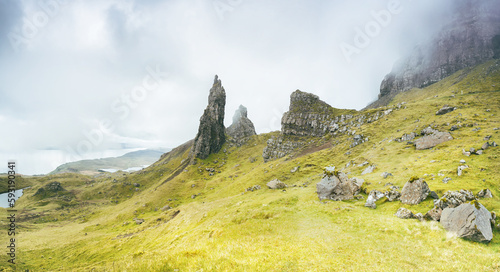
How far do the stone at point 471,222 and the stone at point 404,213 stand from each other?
4625 mm

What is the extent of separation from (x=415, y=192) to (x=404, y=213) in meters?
6.01

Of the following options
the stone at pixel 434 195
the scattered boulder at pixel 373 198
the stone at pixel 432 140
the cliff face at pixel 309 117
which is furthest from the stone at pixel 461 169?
the cliff face at pixel 309 117

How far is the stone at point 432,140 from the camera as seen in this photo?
62.6 m

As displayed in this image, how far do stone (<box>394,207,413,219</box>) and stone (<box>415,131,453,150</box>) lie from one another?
48601 millimetres

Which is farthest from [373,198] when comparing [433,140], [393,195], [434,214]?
[433,140]

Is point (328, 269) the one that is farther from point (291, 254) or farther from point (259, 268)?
point (259, 268)

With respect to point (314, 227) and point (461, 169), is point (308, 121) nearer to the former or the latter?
point (461, 169)

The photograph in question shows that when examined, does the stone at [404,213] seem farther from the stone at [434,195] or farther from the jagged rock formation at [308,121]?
the jagged rock formation at [308,121]

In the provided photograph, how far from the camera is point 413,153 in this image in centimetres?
6172

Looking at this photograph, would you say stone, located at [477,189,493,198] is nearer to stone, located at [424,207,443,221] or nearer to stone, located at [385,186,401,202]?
stone, located at [424,207,443,221]

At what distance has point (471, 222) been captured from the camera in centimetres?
2080

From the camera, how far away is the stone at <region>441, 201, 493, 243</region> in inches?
791

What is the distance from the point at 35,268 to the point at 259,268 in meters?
82.9

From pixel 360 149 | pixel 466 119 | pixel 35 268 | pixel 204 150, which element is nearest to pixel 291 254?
pixel 360 149
